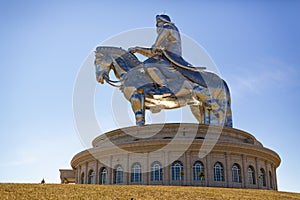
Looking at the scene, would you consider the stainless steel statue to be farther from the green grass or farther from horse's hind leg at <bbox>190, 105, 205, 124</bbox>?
the green grass

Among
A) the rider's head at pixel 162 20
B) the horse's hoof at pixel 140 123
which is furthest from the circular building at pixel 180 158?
the rider's head at pixel 162 20

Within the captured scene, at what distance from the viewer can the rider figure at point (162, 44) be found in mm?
27616

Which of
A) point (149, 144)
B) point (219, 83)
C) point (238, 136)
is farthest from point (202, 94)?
point (149, 144)

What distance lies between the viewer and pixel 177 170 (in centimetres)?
2294

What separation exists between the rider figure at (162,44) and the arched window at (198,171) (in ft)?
22.0

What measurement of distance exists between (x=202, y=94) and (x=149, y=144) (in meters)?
5.84

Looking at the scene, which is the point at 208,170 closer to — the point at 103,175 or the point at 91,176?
the point at 103,175

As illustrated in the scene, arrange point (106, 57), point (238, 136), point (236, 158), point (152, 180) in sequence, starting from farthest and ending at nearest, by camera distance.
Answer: point (106, 57) → point (238, 136) → point (236, 158) → point (152, 180)

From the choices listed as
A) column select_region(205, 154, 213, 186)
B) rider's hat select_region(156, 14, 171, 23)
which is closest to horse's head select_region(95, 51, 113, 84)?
rider's hat select_region(156, 14, 171, 23)

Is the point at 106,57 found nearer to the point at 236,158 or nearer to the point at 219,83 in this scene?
the point at 219,83

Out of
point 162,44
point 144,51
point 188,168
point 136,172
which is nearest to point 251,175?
point 188,168

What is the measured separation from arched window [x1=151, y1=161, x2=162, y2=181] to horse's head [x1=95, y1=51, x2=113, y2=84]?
8002 millimetres

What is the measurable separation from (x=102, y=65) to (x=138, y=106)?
4.40 meters

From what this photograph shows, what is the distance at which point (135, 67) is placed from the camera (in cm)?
2759
